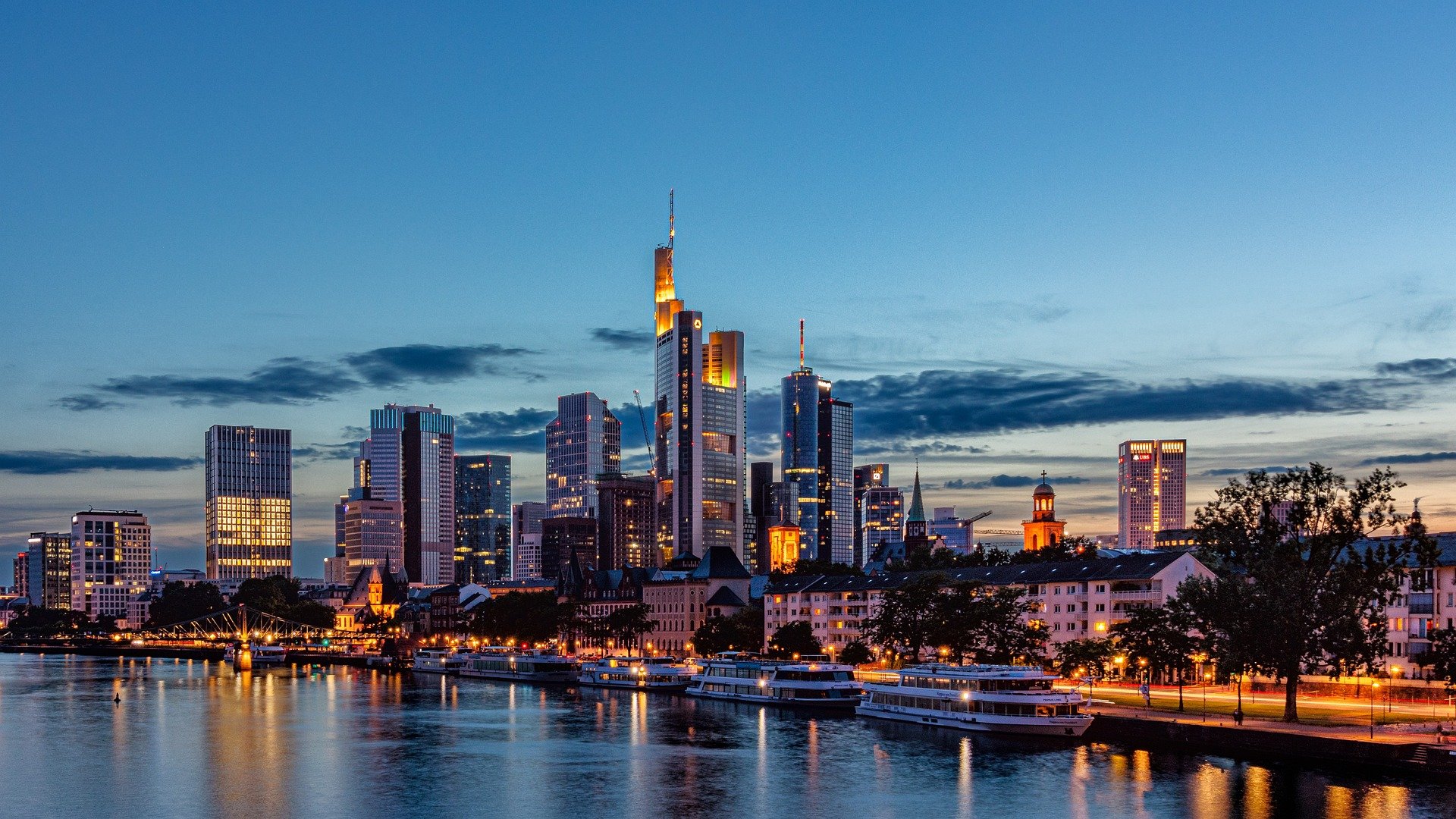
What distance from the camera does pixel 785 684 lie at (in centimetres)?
16112

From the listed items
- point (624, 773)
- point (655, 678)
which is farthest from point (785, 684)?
point (624, 773)

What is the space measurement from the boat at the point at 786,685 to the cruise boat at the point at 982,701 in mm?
11763

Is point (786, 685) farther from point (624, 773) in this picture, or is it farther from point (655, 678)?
point (624, 773)

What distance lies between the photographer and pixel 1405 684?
132 meters

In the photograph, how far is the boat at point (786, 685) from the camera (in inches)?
6270

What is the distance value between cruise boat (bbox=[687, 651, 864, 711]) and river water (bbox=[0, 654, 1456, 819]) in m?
9.22

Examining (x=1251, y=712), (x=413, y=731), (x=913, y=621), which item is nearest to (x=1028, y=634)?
(x=913, y=621)

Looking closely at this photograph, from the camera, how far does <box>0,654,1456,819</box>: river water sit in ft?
295

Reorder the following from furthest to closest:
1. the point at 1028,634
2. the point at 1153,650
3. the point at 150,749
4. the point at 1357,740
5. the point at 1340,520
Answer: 1. the point at 1028,634
2. the point at 1153,650
3. the point at 150,749
4. the point at 1340,520
5. the point at 1357,740

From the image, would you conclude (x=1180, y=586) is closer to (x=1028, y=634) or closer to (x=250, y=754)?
(x=1028, y=634)

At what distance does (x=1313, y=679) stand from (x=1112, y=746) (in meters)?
29.0

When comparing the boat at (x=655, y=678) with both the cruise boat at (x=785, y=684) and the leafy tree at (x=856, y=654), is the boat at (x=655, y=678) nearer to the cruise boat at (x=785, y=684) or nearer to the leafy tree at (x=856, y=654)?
the cruise boat at (x=785, y=684)

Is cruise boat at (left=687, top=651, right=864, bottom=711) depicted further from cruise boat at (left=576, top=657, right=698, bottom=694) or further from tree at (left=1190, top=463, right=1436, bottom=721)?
tree at (left=1190, top=463, right=1436, bottom=721)

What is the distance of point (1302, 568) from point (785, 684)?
63.0 meters
